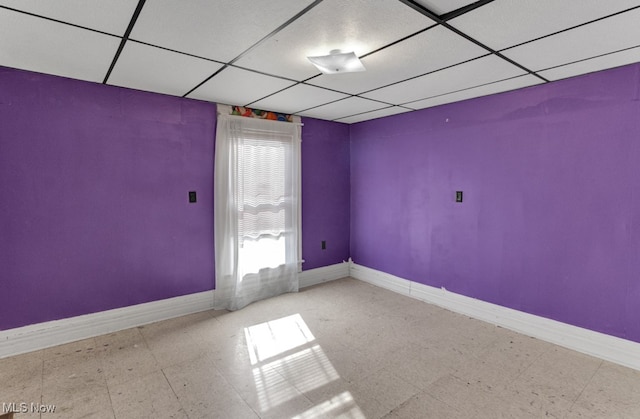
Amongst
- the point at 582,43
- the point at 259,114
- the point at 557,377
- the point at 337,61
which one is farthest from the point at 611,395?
the point at 259,114

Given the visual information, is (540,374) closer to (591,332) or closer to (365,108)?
(591,332)

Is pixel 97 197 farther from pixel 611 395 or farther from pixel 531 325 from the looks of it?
pixel 611 395

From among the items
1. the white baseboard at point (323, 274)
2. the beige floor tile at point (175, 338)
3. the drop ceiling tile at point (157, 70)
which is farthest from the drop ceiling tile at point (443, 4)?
the white baseboard at point (323, 274)

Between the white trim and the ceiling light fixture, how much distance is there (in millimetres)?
2743

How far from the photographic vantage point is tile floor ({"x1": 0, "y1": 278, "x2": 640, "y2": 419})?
6.68 ft

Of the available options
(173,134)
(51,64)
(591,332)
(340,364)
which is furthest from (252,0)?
(591,332)

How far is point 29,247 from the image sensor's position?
267 cm

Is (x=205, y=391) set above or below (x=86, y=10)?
below

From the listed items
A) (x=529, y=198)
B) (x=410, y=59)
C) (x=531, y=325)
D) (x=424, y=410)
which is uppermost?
(x=410, y=59)

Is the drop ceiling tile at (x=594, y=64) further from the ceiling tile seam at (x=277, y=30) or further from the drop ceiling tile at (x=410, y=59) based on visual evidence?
the ceiling tile seam at (x=277, y=30)

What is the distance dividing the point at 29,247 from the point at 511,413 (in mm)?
3777

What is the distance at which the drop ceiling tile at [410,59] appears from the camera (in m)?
1.96

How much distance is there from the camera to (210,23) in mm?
1757

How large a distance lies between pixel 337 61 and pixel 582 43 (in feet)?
5.03
